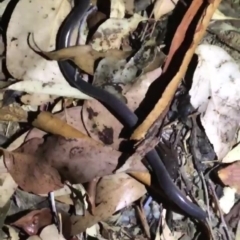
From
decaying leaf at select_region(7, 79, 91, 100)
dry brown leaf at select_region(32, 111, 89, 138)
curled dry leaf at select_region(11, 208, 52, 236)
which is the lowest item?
curled dry leaf at select_region(11, 208, 52, 236)

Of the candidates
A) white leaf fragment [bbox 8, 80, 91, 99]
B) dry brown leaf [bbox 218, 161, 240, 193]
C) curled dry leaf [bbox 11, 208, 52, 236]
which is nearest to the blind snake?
white leaf fragment [bbox 8, 80, 91, 99]

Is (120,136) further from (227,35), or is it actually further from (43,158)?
(227,35)

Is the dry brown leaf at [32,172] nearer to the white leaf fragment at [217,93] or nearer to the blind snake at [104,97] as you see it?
the blind snake at [104,97]

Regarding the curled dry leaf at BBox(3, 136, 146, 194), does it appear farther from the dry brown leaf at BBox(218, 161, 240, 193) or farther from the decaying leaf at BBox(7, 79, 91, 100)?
the dry brown leaf at BBox(218, 161, 240, 193)

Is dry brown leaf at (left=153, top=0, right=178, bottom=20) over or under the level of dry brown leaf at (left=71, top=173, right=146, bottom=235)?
over

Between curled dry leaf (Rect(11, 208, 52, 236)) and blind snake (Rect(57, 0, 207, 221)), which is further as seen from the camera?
curled dry leaf (Rect(11, 208, 52, 236))

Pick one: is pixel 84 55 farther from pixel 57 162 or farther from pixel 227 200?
pixel 227 200

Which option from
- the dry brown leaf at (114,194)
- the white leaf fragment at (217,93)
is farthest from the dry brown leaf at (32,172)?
the white leaf fragment at (217,93)
